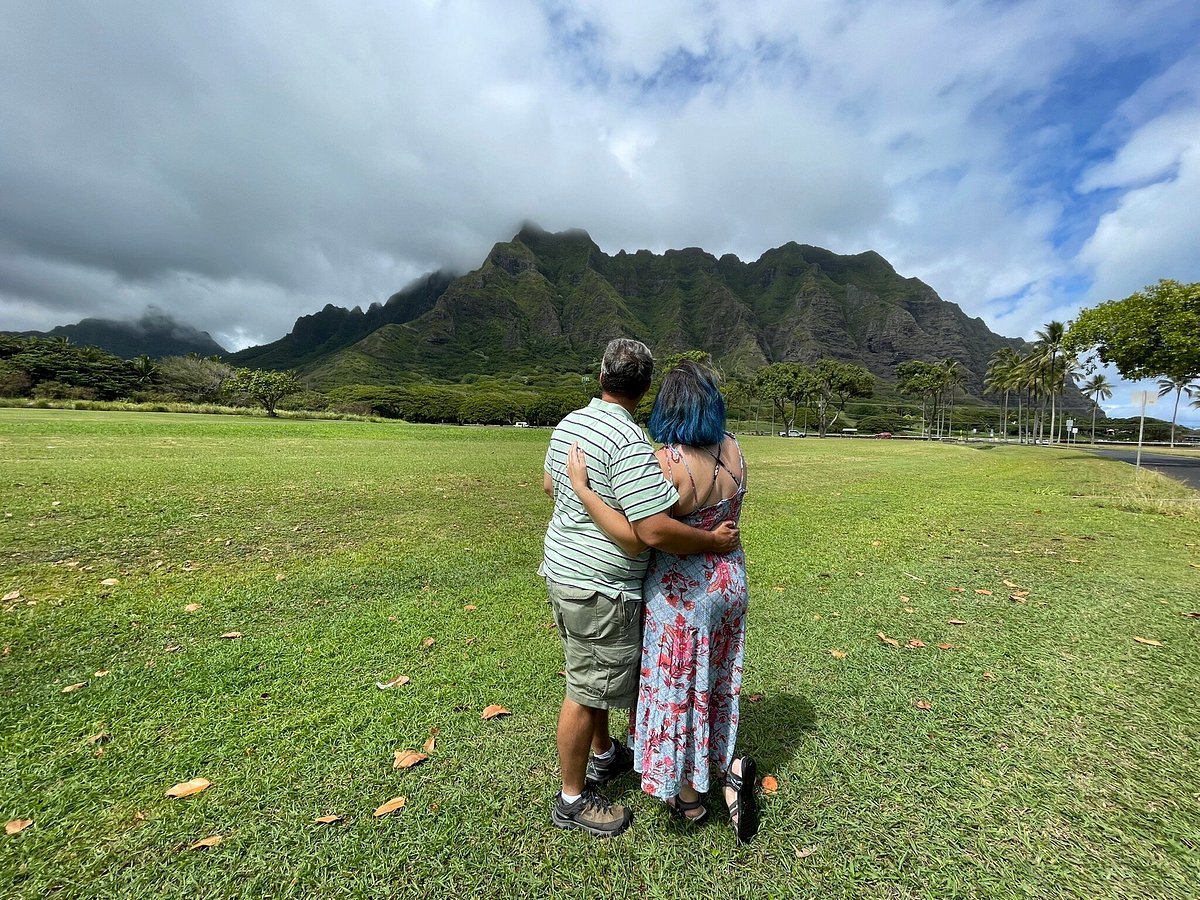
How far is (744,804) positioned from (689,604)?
97cm

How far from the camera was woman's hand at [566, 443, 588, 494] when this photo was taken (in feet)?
6.32

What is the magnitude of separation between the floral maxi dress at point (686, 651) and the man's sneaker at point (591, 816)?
256 millimetres

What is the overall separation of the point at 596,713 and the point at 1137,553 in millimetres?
8353

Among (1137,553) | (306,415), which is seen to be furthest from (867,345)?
(1137,553)

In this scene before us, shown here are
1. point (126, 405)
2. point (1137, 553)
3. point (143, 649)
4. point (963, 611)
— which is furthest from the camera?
point (126, 405)

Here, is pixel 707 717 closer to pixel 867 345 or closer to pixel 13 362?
pixel 13 362

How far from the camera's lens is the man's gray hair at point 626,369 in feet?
6.55

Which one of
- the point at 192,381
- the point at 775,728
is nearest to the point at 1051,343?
the point at 775,728

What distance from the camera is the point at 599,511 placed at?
1897mm

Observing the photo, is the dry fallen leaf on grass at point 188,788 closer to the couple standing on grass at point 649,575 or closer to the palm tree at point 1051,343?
the couple standing on grass at point 649,575

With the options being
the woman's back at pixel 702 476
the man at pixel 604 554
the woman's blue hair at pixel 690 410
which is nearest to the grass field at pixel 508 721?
the man at pixel 604 554

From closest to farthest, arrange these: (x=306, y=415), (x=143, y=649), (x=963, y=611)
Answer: (x=143, y=649) < (x=963, y=611) < (x=306, y=415)

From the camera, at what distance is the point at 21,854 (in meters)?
1.91

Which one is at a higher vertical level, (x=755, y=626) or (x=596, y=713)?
(x=596, y=713)
